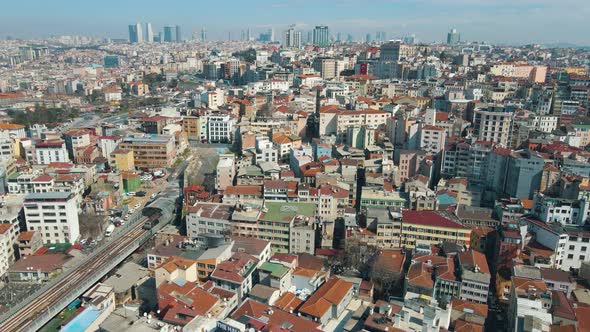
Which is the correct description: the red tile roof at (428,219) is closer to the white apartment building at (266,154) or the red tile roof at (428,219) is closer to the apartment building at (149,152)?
the white apartment building at (266,154)

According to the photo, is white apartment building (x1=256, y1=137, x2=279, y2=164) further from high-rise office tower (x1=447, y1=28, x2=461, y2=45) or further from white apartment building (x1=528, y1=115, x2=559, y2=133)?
high-rise office tower (x1=447, y1=28, x2=461, y2=45)

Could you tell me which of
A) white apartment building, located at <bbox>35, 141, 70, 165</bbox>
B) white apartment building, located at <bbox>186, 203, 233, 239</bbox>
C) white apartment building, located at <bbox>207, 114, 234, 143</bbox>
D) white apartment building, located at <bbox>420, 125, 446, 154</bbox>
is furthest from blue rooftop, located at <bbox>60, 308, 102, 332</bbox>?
white apartment building, located at <bbox>207, 114, 234, 143</bbox>

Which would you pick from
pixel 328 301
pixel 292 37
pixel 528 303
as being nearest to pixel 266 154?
pixel 328 301

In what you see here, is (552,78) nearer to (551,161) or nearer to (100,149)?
(551,161)

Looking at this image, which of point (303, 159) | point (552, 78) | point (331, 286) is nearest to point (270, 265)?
point (331, 286)

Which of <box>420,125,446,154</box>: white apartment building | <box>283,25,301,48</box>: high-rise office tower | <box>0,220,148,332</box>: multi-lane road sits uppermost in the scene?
<box>283,25,301,48</box>: high-rise office tower

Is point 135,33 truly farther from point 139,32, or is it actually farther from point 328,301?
point 328,301

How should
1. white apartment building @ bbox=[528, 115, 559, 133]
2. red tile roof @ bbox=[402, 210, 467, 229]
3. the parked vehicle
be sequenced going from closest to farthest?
1. red tile roof @ bbox=[402, 210, 467, 229]
2. the parked vehicle
3. white apartment building @ bbox=[528, 115, 559, 133]
